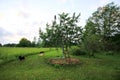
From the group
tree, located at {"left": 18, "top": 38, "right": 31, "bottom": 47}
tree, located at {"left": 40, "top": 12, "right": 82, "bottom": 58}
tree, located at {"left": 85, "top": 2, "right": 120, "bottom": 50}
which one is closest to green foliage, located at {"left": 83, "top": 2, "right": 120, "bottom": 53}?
tree, located at {"left": 85, "top": 2, "right": 120, "bottom": 50}

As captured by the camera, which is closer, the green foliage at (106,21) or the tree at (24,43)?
the green foliage at (106,21)

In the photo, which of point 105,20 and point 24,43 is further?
point 24,43

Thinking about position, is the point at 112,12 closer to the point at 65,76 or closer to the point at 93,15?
the point at 93,15

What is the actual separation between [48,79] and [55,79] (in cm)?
99

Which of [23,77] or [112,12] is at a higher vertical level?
[112,12]

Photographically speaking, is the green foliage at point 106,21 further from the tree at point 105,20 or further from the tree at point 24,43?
the tree at point 24,43

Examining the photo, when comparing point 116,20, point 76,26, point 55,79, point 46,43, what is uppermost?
point 116,20

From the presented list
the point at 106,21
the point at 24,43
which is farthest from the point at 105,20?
the point at 24,43

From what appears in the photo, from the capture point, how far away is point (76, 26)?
1663 inches

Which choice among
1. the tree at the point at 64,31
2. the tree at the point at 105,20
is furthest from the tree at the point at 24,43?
the tree at the point at 64,31

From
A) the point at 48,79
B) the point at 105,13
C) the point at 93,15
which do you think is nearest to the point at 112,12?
the point at 105,13

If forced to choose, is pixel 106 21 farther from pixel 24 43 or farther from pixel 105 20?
pixel 24 43

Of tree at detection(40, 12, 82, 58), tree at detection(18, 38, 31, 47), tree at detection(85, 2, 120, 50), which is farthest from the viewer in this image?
tree at detection(18, 38, 31, 47)

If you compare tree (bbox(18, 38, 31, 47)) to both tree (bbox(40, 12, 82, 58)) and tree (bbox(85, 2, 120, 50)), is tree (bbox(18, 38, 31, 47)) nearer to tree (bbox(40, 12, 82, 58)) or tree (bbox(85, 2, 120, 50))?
tree (bbox(85, 2, 120, 50))
